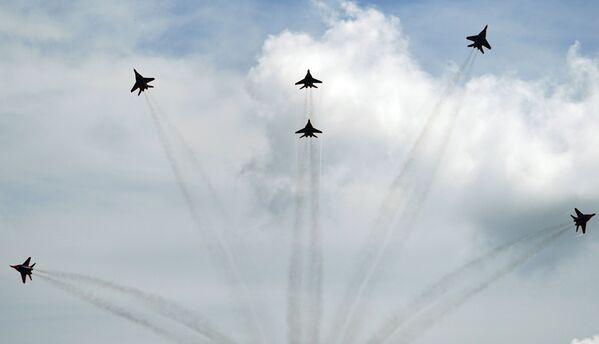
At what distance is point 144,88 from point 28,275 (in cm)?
5117

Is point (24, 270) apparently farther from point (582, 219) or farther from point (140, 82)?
point (582, 219)

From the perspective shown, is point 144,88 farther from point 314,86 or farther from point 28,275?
point 28,275

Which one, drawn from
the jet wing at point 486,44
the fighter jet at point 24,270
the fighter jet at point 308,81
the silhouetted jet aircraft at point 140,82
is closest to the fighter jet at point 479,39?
the jet wing at point 486,44

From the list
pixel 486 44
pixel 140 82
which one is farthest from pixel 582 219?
pixel 140 82

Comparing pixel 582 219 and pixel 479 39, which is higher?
pixel 479 39

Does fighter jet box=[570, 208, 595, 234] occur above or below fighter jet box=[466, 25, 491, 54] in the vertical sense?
below

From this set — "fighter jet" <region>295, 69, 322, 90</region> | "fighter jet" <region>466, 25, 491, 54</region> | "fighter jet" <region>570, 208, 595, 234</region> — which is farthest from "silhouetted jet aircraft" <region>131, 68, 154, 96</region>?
"fighter jet" <region>570, 208, 595, 234</region>

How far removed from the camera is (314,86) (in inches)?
5955

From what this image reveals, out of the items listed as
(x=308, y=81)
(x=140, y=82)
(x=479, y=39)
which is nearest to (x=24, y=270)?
(x=140, y=82)

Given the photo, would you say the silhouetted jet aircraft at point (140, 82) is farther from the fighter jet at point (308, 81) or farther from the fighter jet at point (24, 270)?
the fighter jet at point (24, 270)

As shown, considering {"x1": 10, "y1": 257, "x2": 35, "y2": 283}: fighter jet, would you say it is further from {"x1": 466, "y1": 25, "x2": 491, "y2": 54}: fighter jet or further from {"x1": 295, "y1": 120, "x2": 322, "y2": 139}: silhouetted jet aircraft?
{"x1": 466, "y1": 25, "x2": 491, "y2": 54}: fighter jet

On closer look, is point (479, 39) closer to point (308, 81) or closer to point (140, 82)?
point (308, 81)

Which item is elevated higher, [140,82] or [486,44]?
[486,44]

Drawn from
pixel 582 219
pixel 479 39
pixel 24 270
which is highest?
pixel 479 39
